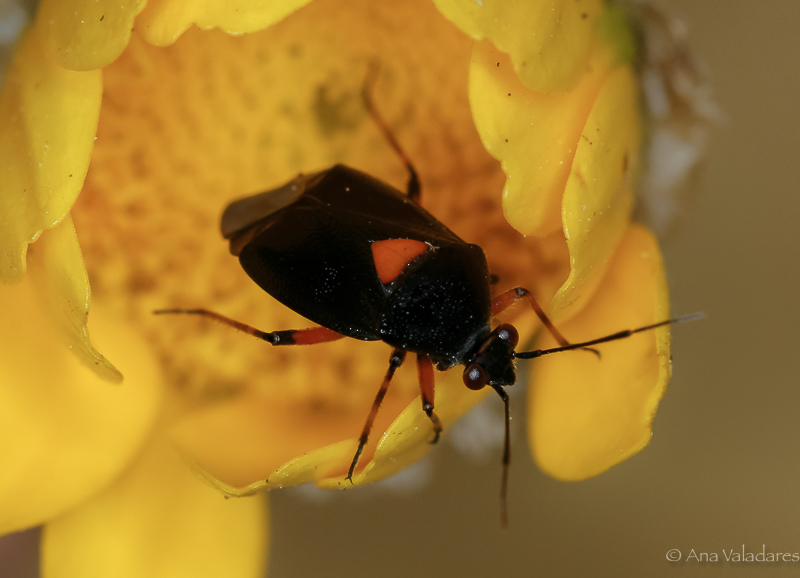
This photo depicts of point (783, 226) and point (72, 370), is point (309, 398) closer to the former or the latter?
point (72, 370)

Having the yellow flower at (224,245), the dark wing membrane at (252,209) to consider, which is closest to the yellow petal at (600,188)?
the yellow flower at (224,245)

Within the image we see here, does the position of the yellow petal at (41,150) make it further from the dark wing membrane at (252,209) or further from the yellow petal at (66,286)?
the dark wing membrane at (252,209)

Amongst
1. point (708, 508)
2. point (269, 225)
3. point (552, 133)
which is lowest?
point (708, 508)

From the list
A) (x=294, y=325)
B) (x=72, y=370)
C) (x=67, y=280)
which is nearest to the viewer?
(x=67, y=280)

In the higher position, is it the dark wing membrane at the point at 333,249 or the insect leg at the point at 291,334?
the dark wing membrane at the point at 333,249

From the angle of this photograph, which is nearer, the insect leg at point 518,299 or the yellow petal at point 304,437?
the yellow petal at point 304,437

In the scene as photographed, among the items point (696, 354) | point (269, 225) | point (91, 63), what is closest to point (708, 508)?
point (696, 354)

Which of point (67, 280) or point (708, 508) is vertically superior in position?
point (67, 280)

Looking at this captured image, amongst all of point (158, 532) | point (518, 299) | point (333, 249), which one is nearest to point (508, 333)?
point (518, 299)

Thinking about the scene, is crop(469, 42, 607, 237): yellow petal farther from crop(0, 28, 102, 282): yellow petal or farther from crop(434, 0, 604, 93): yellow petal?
crop(0, 28, 102, 282): yellow petal
